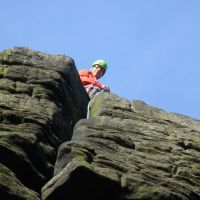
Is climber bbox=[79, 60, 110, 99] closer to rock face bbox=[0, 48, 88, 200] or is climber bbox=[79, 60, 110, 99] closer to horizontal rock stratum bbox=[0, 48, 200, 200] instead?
rock face bbox=[0, 48, 88, 200]

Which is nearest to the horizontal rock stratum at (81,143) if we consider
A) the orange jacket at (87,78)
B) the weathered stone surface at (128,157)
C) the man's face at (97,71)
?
the weathered stone surface at (128,157)

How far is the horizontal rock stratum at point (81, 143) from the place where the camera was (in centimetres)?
1233

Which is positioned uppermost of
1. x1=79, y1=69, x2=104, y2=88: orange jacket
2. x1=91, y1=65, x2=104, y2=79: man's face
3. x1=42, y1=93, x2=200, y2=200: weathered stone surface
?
x1=91, y1=65, x2=104, y2=79: man's face

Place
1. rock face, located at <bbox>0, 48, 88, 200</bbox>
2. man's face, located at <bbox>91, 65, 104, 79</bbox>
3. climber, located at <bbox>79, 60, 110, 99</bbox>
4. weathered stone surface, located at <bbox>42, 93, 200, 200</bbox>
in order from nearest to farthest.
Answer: weathered stone surface, located at <bbox>42, 93, 200, 200</bbox>, rock face, located at <bbox>0, 48, 88, 200</bbox>, climber, located at <bbox>79, 60, 110, 99</bbox>, man's face, located at <bbox>91, 65, 104, 79</bbox>

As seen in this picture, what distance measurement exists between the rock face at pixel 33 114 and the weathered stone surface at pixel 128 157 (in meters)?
0.81

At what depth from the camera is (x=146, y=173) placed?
13250 millimetres

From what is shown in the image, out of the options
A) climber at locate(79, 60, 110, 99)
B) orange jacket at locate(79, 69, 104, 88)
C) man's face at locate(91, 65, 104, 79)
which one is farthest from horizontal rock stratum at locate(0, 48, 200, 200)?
man's face at locate(91, 65, 104, 79)

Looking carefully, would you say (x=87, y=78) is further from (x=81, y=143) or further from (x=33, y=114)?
(x=81, y=143)

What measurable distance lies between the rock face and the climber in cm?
254

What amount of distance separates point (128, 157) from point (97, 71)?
12749mm

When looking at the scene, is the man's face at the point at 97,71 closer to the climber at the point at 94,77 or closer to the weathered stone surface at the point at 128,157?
the climber at the point at 94,77

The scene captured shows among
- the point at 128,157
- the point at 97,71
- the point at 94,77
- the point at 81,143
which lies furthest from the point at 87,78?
the point at 81,143

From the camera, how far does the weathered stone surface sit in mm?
12266

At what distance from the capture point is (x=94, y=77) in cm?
2494
